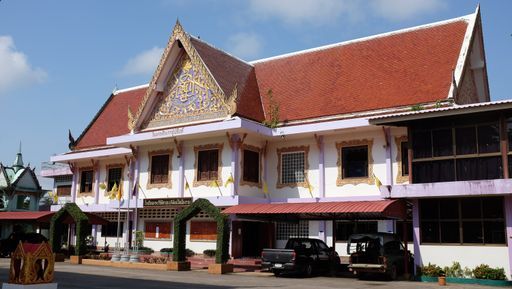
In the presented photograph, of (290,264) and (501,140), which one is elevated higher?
(501,140)

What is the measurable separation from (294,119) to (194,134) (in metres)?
5.30

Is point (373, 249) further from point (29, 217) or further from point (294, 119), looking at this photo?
point (29, 217)

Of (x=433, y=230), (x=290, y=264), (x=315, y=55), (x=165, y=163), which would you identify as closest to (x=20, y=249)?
(x=290, y=264)

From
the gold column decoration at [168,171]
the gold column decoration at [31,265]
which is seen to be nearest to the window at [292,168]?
the gold column decoration at [168,171]

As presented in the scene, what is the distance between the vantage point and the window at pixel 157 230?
3119 cm

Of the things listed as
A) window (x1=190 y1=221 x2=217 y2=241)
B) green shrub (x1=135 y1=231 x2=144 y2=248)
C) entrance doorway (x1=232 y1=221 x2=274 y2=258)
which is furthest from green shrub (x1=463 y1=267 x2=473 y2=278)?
green shrub (x1=135 y1=231 x2=144 y2=248)

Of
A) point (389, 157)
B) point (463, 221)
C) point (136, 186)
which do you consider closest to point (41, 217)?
point (136, 186)

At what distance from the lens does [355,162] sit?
87.5 ft

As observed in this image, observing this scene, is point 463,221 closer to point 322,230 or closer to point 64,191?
point 322,230

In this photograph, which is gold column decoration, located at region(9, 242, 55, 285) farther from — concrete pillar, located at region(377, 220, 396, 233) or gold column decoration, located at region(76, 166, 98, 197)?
gold column decoration, located at region(76, 166, 98, 197)

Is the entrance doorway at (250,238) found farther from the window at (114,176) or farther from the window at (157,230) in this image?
the window at (114,176)

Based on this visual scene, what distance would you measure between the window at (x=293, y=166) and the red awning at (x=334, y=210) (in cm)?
301

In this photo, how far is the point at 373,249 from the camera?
20422 millimetres

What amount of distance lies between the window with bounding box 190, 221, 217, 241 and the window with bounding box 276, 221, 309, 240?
3386mm
